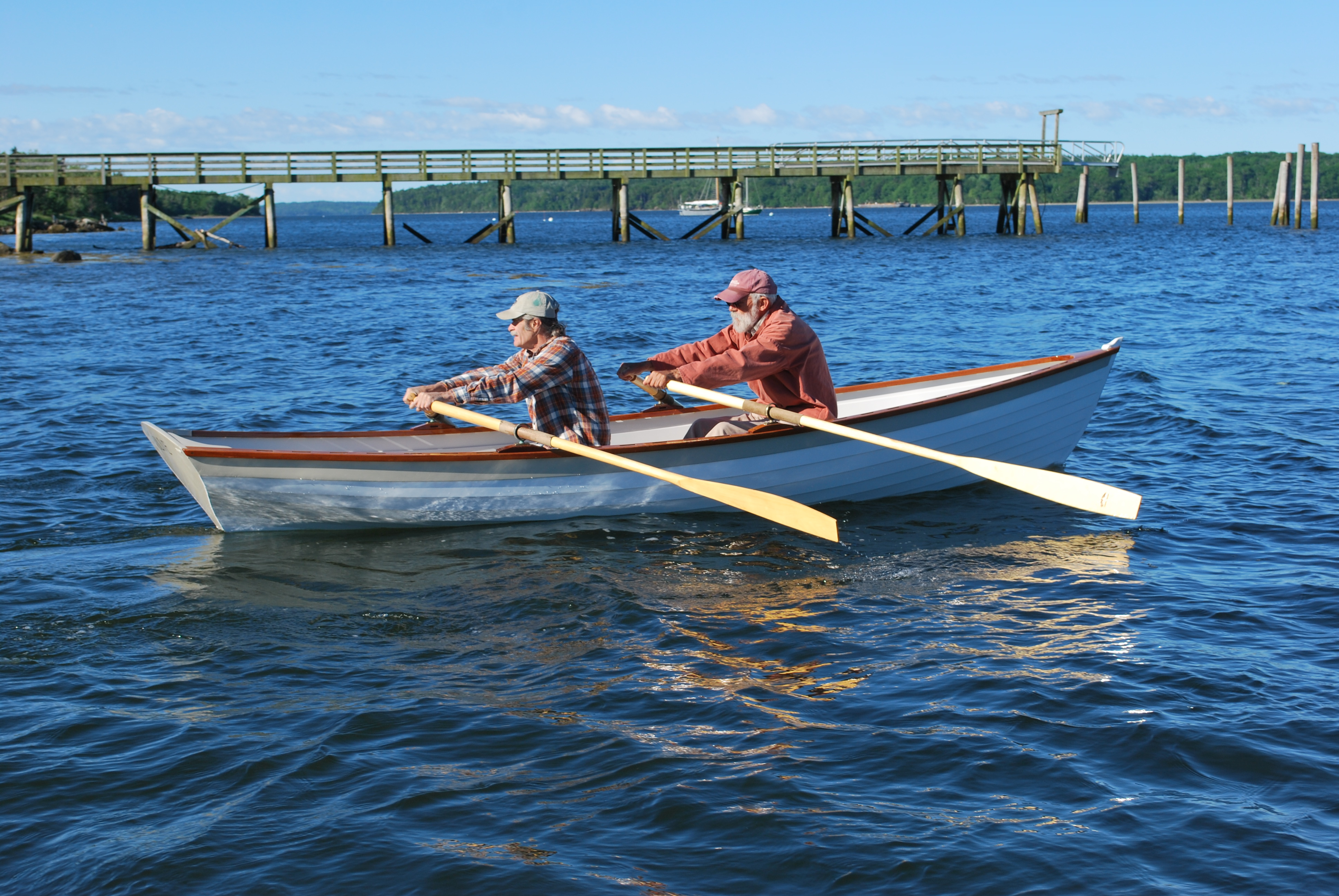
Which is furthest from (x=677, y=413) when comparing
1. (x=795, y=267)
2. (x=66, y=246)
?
(x=66, y=246)

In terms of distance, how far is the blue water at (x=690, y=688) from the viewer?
3.88 metres

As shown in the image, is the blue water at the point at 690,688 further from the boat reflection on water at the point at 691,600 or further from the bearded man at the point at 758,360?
the bearded man at the point at 758,360

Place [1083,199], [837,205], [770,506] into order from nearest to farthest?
[770,506] < [837,205] < [1083,199]

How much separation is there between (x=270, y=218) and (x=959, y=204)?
2614cm

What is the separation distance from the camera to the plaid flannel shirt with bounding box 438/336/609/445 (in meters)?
7.18

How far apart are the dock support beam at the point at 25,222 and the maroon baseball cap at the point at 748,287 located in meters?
35.5

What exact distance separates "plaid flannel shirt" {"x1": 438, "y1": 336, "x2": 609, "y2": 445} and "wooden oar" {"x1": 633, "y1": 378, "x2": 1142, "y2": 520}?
0.47 m

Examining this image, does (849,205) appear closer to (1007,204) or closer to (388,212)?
(1007,204)

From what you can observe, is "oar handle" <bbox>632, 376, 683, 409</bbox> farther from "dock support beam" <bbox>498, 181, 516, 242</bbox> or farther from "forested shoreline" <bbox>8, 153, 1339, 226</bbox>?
"forested shoreline" <bbox>8, 153, 1339, 226</bbox>

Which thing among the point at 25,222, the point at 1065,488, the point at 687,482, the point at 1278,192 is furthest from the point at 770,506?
the point at 1278,192

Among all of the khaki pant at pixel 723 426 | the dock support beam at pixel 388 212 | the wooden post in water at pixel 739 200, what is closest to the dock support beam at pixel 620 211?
the wooden post in water at pixel 739 200

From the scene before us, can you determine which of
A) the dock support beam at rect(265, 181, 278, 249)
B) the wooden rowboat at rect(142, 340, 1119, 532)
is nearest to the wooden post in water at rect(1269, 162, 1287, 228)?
Result: the dock support beam at rect(265, 181, 278, 249)

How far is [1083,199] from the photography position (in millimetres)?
56125

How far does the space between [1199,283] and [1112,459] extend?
61.2 ft
